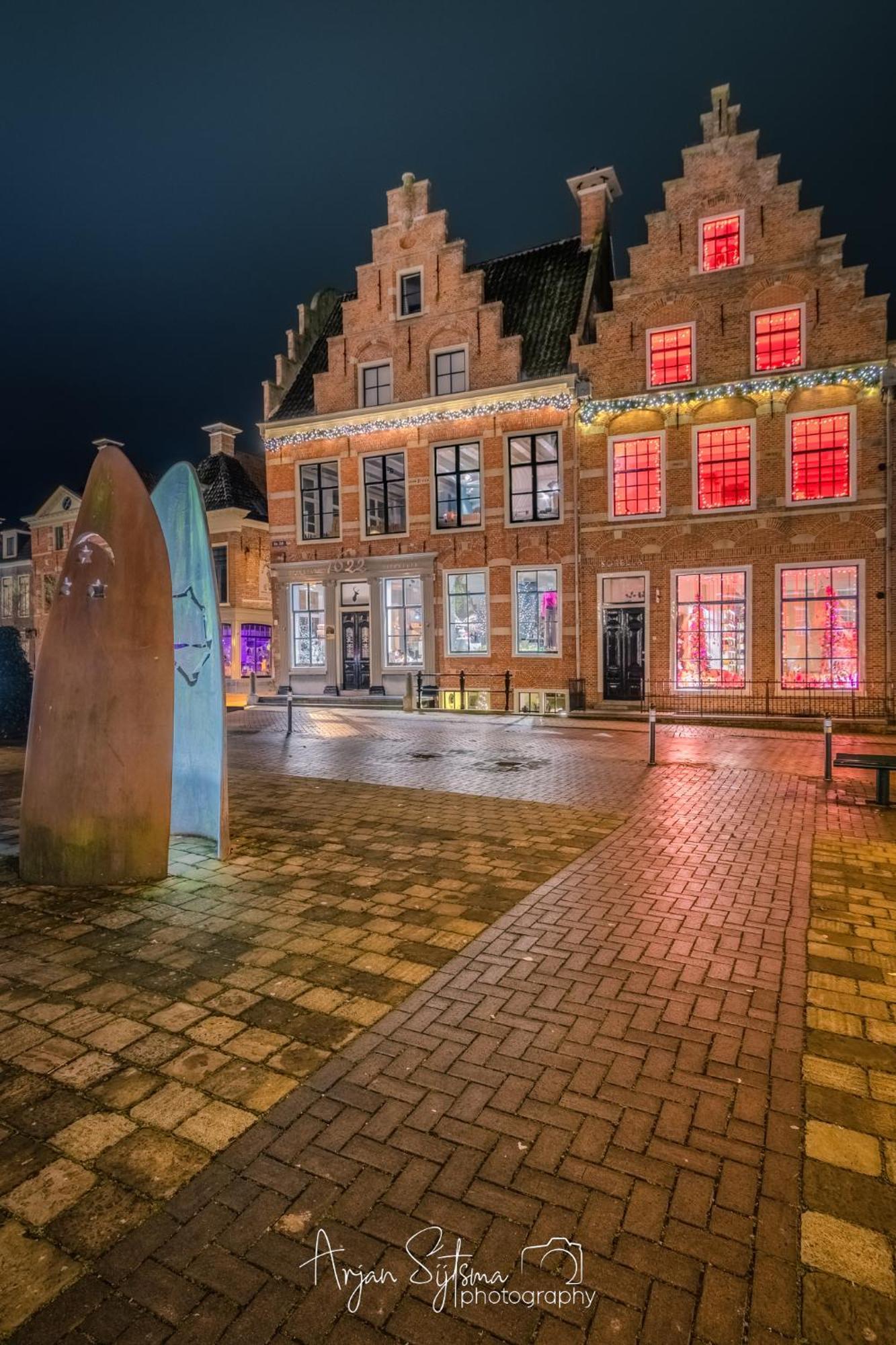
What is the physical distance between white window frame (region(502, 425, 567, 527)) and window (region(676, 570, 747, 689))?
402 cm

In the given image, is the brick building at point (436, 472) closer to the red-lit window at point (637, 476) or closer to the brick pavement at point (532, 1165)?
the red-lit window at point (637, 476)

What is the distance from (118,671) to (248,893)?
2.08 metres

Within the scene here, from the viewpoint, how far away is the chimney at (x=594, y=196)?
22.8m

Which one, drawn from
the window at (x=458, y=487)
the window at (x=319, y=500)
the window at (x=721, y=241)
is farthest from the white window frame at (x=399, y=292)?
the window at (x=721, y=241)

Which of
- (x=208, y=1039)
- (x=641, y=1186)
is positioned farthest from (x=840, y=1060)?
(x=208, y=1039)

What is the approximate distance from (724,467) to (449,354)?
952 centimetres

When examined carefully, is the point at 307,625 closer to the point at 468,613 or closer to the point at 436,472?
the point at 468,613

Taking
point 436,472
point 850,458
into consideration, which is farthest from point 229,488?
point 850,458

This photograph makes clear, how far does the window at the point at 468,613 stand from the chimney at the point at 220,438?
60.0ft

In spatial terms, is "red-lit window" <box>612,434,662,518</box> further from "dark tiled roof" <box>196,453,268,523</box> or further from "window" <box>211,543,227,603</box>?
"window" <box>211,543,227,603</box>

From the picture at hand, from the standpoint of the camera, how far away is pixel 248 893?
231 inches

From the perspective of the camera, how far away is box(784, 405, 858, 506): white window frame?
18.1 m

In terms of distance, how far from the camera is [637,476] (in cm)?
2056

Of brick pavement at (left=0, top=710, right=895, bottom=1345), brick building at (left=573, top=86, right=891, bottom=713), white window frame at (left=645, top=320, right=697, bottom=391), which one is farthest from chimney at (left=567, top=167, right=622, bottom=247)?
brick pavement at (left=0, top=710, right=895, bottom=1345)
